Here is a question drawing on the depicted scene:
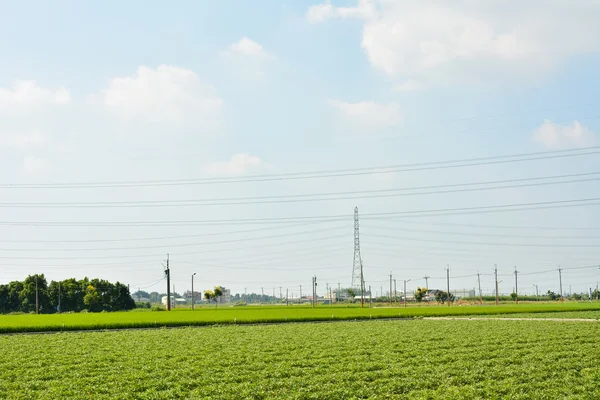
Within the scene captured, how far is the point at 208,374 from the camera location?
2403 centimetres

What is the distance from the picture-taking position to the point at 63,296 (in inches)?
6019

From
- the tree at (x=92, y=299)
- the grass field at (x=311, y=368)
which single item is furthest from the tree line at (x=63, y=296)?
the grass field at (x=311, y=368)

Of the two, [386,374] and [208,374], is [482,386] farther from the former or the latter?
[208,374]

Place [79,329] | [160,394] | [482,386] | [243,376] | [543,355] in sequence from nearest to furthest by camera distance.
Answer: [160,394] → [482,386] → [243,376] → [543,355] → [79,329]

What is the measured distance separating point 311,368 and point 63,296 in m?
143

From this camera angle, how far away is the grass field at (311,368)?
2100 cm

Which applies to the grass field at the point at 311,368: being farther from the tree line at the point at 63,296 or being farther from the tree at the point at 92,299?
the tree line at the point at 63,296

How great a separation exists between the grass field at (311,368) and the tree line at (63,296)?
122 m

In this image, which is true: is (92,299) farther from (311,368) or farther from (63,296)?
(311,368)

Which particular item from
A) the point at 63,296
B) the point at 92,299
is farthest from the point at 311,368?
the point at 63,296

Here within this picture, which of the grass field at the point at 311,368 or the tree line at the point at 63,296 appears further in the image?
the tree line at the point at 63,296

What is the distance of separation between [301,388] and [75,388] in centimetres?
832

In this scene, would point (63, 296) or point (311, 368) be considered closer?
point (311, 368)

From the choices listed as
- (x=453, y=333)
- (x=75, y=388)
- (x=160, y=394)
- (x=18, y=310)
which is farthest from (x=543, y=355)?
(x=18, y=310)
